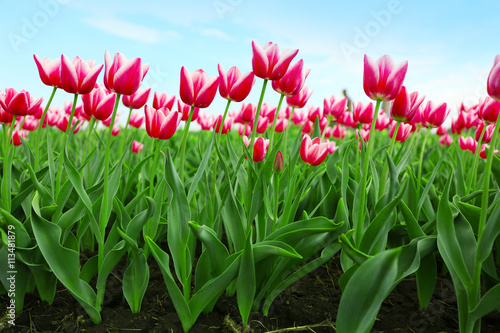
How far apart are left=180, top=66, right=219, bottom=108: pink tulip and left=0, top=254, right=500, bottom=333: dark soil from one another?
0.91 meters

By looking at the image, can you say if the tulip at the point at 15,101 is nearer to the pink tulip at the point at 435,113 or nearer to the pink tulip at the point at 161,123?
the pink tulip at the point at 161,123

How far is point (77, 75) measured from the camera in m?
1.62

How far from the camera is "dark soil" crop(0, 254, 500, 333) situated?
5.68ft

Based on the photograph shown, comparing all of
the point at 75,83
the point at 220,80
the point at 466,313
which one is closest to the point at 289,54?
the point at 220,80

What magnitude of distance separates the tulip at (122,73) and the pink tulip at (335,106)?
1595 millimetres

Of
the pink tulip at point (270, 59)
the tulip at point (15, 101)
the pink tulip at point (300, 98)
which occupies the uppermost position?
the pink tulip at point (270, 59)

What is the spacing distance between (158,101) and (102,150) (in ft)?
2.59

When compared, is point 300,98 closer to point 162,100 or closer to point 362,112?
point 362,112

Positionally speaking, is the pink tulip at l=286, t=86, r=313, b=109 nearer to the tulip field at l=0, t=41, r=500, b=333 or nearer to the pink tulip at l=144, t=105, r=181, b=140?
the tulip field at l=0, t=41, r=500, b=333

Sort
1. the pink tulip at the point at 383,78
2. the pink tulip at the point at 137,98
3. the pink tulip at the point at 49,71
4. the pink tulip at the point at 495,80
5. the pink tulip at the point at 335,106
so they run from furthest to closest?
the pink tulip at the point at 335,106, the pink tulip at the point at 137,98, the pink tulip at the point at 49,71, the pink tulip at the point at 383,78, the pink tulip at the point at 495,80

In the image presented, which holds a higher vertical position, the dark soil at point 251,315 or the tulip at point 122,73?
the tulip at point 122,73

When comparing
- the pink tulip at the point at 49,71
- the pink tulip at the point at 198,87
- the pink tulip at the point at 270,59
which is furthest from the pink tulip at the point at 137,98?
the pink tulip at the point at 270,59

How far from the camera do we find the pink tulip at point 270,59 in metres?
1.56

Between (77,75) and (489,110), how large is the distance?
2.07 m
